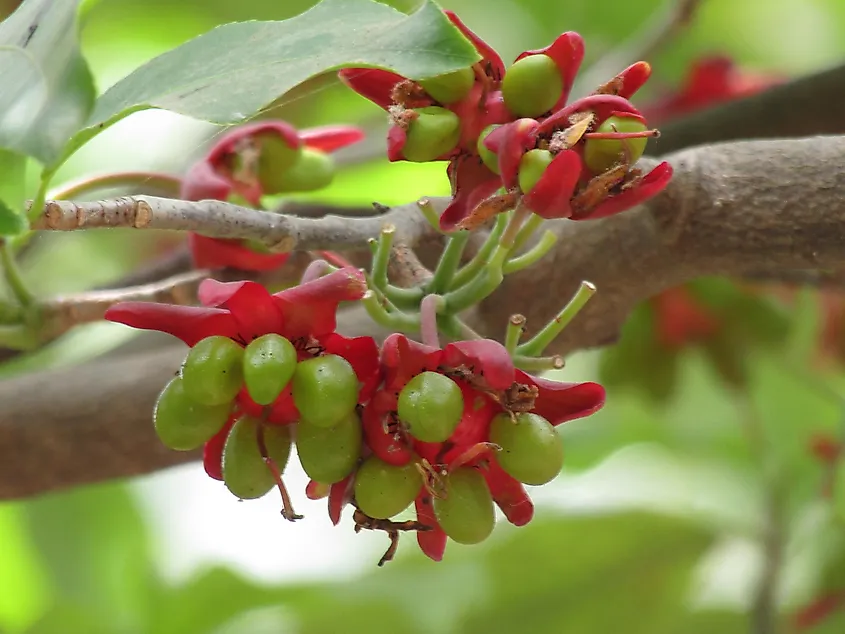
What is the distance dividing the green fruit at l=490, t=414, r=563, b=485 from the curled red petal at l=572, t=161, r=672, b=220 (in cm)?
12

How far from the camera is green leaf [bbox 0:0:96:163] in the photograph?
0.47 meters

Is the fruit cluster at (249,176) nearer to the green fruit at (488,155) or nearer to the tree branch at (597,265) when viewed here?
the tree branch at (597,265)

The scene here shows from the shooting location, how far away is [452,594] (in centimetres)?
137

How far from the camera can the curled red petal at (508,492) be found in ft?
1.94

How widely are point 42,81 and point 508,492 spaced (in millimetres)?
334

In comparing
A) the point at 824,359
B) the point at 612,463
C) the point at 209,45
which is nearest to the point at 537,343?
the point at 209,45

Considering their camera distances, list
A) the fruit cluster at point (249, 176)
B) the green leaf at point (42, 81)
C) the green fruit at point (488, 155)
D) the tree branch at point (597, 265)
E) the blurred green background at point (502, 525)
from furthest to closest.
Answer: the blurred green background at point (502, 525) → the fruit cluster at point (249, 176) → the tree branch at point (597, 265) → the green fruit at point (488, 155) → the green leaf at point (42, 81)

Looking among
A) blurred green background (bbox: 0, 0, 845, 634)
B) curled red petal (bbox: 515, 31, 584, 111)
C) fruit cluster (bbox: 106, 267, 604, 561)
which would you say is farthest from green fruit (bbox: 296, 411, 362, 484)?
blurred green background (bbox: 0, 0, 845, 634)

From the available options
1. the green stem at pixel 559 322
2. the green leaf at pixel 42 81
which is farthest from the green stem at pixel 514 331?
the green leaf at pixel 42 81

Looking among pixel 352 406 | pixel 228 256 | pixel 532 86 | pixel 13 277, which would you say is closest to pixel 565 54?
pixel 532 86

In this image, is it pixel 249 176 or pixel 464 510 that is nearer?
pixel 464 510

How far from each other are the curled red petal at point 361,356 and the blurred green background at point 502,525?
75 centimetres

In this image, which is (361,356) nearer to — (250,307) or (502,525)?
(250,307)

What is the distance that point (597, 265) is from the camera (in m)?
0.79
